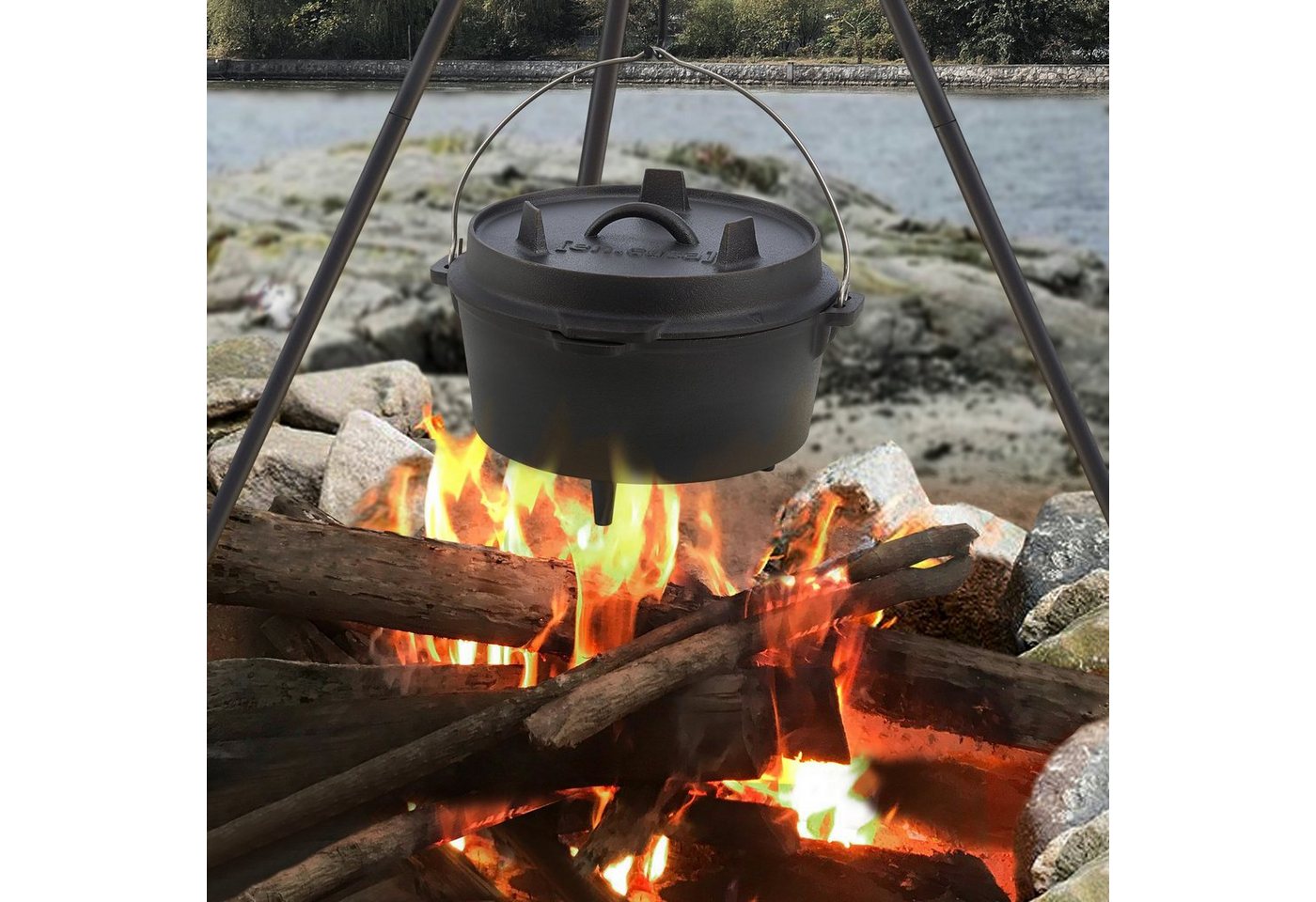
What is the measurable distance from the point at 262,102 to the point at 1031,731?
2780 millimetres

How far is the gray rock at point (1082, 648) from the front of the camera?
8.16 ft

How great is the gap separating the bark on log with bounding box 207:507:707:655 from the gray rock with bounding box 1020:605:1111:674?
2.22ft

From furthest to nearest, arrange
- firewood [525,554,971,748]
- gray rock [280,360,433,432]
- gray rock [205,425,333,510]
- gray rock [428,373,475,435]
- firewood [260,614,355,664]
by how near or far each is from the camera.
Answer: gray rock [428,373,475,435] < gray rock [280,360,433,432] < gray rock [205,425,333,510] < firewood [260,614,355,664] < firewood [525,554,971,748]

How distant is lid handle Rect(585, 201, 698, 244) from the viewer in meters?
1.71

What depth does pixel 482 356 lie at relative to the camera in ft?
5.89

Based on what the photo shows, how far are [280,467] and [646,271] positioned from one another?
5.45 feet

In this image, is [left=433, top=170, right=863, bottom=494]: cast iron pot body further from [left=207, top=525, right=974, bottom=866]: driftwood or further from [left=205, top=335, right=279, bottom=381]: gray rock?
[left=205, top=335, right=279, bottom=381]: gray rock

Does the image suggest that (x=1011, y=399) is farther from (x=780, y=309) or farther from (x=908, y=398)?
(x=780, y=309)

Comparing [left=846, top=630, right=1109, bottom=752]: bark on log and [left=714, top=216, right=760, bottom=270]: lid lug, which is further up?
[left=714, top=216, right=760, bottom=270]: lid lug

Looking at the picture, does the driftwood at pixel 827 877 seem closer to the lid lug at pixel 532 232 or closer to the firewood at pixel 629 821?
the firewood at pixel 629 821

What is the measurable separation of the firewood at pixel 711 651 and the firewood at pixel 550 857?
0.16 metres

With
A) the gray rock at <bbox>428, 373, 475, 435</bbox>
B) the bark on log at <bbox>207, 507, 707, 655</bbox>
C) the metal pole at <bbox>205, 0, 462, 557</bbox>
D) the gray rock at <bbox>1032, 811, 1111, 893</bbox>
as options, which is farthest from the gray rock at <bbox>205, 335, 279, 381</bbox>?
the gray rock at <bbox>1032, 811, 1111, 893</bbox>

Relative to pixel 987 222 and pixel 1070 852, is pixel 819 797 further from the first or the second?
pixel 987 222

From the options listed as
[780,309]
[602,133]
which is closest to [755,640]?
[780,309]
